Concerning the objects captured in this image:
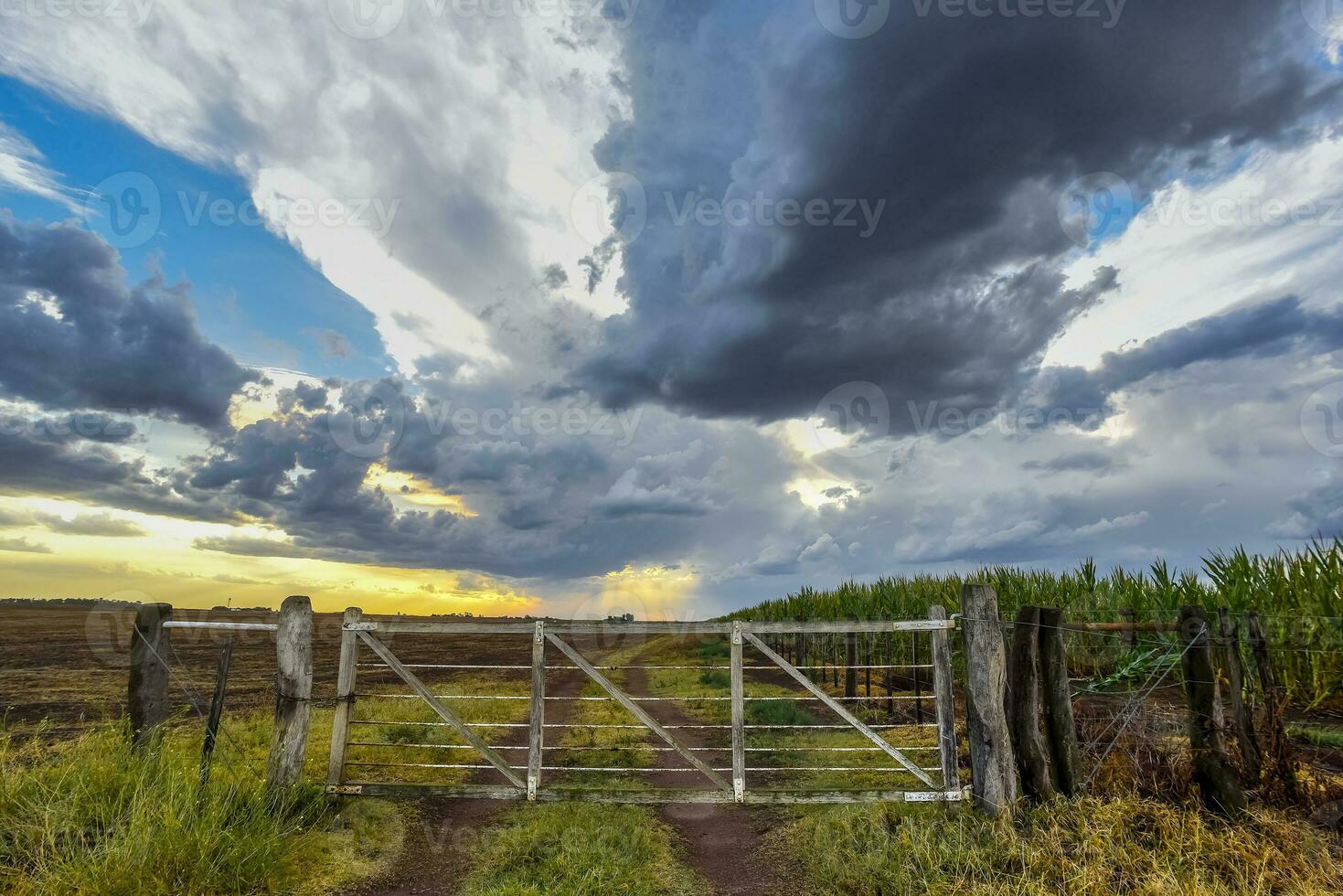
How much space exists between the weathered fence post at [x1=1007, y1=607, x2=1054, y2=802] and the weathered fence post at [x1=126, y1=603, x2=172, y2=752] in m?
10.2

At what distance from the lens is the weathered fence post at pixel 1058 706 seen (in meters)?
7.40

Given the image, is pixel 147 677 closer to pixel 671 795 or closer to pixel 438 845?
pixel 438 845

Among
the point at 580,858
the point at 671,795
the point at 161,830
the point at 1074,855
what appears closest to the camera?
the point at 161,830

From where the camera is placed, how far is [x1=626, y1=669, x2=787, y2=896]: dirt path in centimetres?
670

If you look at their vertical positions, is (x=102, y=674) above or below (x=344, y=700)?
below

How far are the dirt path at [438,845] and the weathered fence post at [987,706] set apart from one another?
573 centimetres

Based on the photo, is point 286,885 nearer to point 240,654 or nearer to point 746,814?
point 746,814

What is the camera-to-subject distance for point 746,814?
8641mm

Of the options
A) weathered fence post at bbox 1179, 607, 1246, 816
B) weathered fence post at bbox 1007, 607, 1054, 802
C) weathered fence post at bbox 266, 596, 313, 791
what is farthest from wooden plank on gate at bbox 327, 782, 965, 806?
weathered fence post at bbox 1179, 607, 1246, 816

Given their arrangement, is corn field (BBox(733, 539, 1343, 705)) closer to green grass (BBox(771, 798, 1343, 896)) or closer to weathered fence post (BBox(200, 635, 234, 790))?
green grass (BBox(771, 798, 1343, 896))

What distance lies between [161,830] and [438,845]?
8.95 ft

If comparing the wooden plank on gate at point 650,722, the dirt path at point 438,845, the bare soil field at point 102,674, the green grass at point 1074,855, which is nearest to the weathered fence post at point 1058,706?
the green grass at point 1074,855

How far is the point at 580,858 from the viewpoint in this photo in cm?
665

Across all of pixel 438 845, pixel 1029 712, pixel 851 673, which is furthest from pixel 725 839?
pixel 851 673
